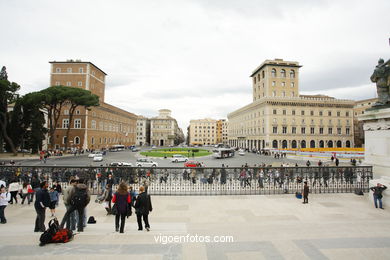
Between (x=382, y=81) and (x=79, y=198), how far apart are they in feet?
42.6

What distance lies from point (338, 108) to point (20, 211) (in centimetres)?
7359

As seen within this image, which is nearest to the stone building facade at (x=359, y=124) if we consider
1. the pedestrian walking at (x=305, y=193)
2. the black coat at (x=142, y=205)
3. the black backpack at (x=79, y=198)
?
the pedestrian walking at (x=305, y=193)

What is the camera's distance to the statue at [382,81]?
9.04 m

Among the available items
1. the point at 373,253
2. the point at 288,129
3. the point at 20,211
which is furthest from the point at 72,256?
the point at 288,129

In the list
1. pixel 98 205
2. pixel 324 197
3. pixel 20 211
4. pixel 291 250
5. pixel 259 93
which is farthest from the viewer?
pixel 259 93

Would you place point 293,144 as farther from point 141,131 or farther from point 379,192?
point 141,131

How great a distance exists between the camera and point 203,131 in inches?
5310

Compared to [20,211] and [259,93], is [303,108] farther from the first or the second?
[20,211]

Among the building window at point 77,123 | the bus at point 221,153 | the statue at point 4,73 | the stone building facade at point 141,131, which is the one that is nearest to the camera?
the bus at point 221,153

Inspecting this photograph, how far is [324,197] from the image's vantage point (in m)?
10.6

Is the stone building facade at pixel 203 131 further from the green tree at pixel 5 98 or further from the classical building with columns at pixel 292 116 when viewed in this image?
the green tree at pixel 5 98

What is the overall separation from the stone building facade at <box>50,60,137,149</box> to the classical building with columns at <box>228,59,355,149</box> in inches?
1839

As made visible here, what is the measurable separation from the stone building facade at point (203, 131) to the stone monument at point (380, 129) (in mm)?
124260

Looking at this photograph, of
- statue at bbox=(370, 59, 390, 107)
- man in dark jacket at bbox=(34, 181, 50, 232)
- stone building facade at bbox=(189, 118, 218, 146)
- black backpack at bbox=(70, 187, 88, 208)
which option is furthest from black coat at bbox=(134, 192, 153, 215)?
stone building facade at bbox=(189, 118, 218, 146)
